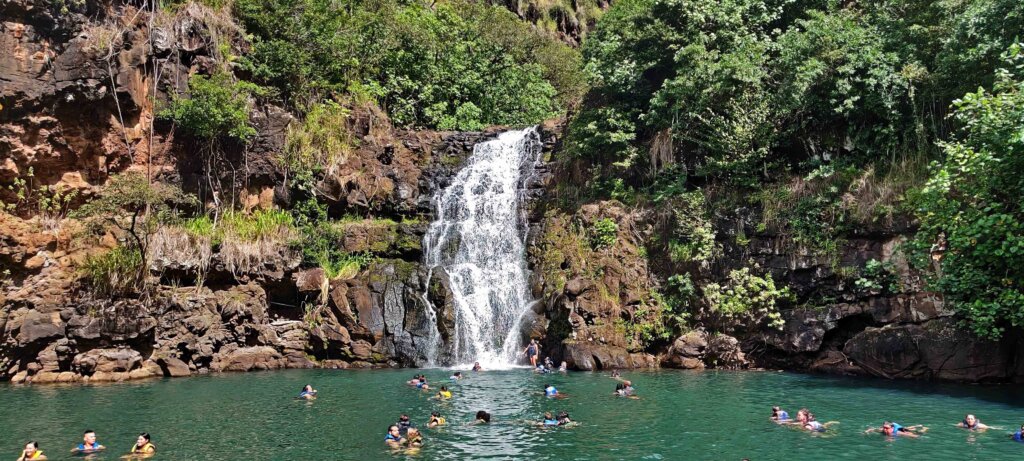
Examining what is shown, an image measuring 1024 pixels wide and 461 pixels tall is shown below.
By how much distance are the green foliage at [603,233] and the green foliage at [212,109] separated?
14.2 metres

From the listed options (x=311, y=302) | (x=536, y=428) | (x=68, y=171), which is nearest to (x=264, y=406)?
(x=536, y=428)

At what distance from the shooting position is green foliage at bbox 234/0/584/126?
32.0 m

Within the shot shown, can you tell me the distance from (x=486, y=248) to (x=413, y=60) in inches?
568

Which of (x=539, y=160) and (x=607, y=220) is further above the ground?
(x=539, y=160)

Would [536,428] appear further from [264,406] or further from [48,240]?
[48,240]

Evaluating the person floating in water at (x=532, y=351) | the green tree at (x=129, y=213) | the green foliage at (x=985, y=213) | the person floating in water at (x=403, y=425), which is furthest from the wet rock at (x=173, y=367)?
the green foliage at (x=985, y=213)

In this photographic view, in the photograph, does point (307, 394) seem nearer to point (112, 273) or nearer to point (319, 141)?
point (112, 273)

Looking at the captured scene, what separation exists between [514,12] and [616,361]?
3935 centimetres

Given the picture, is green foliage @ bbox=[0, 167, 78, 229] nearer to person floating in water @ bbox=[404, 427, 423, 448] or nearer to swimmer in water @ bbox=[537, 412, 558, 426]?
person floating in water @ bbox=[404, 427, 423, 448]

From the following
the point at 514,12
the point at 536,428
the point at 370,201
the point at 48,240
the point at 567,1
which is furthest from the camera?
the point at 567,1

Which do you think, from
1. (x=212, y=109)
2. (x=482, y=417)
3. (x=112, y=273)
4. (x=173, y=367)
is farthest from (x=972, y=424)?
(x=212, y=109)

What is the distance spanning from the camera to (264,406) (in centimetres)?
1786

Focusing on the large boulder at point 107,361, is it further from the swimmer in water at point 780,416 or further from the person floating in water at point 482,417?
the swimmer in water at point 780,416

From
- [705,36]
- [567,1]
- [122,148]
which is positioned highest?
[567,1]
